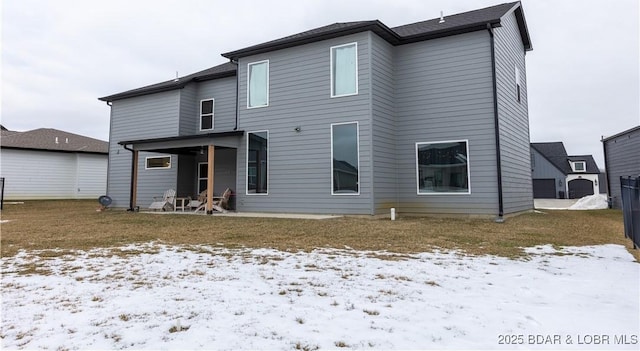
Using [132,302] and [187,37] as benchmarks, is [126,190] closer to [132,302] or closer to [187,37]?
[187,37]

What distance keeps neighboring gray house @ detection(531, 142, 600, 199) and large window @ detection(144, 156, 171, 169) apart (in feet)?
88.6

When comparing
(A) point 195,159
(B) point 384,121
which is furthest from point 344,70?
(A) point 195,159

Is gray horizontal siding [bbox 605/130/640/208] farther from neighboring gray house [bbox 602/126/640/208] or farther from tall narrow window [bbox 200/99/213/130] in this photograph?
tall narrow window [bbox 200/99/213/130]

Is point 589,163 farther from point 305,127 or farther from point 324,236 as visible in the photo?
point 324,236

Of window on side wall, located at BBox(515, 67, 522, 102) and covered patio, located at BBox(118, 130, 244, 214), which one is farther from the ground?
window on side wall, located at BBox(515, 67, 522, 102)

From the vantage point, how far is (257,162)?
441 inches

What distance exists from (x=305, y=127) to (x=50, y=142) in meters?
18.7

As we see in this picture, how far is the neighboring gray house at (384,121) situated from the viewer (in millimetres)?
9562

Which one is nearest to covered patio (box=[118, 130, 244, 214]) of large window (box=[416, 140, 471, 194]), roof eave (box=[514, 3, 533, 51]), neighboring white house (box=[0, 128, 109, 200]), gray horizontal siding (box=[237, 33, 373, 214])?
gray horizontal siding (box=[237, 33, 373, 214])

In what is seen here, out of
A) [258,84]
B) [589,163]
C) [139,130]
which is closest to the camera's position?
[258,84]

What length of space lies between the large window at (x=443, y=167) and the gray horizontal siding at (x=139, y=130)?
8.93 meters

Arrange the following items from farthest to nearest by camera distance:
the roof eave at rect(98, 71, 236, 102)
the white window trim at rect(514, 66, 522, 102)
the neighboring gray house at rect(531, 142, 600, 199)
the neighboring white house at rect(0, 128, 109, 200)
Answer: the neighboring gray house at rect(531, 142, 600, 199), the neighboring white house at rect(0, 128, 109, 200), the roof eave at rect(98, 71, 236, 102), the white window trim at rect(514, 66, 522, 102)

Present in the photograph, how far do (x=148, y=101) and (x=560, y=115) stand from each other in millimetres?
33618

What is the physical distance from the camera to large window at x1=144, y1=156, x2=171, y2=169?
14016 mm
